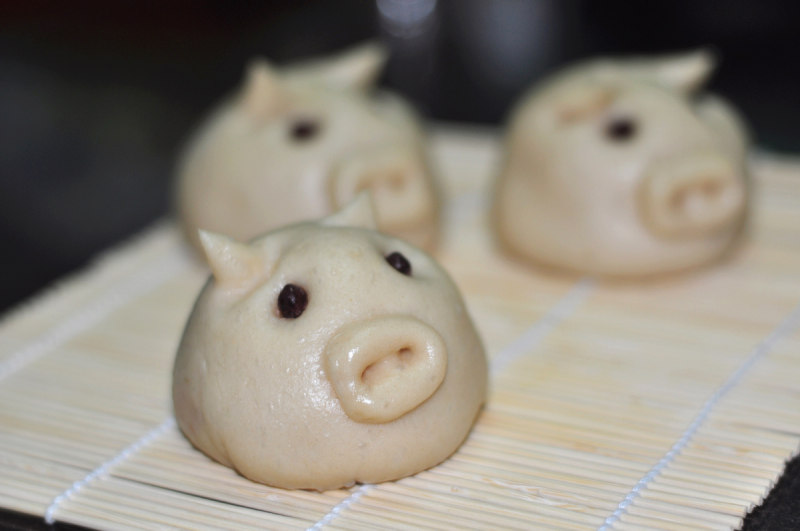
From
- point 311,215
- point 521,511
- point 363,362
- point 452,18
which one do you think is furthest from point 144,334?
point 452,18

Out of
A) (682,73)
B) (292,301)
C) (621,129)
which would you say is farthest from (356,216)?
(682,73)

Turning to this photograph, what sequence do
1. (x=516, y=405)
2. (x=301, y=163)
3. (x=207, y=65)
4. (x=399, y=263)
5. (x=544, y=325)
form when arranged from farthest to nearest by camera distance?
(x=207, y=65), (x=301, y=163), (x=544, y=325), (x=516, y=405), (x=399, y=263)

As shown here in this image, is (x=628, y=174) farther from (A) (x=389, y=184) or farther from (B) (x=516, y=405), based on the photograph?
(B) (x=516, y=405)

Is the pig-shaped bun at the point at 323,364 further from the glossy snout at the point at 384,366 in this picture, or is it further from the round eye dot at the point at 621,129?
the round eye dot at the point at 621,129

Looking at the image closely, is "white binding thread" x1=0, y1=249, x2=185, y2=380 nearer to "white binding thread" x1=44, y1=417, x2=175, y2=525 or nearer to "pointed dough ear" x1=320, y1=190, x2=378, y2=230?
"white binding thread" x1=44, y1=417, x2=175, y2=525

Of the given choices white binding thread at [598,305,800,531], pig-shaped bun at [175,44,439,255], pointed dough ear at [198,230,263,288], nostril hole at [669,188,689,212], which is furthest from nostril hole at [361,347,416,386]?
nostril hole at [669,188,689,212]

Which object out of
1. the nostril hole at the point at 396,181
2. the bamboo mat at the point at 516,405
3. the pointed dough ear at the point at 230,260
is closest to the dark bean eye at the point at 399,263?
the pointed dough ear at the point at 230,260
